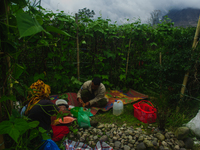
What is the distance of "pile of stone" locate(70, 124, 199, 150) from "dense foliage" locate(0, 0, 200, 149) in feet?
3.26

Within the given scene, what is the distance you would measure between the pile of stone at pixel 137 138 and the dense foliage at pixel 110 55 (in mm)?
993

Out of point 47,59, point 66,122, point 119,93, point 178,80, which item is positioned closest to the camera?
point 66,122

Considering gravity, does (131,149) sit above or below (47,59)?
below

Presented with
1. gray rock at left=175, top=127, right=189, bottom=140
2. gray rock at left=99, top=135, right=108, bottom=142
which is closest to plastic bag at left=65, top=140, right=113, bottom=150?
gray rock at left=99, top=135, right=108, bottom=142

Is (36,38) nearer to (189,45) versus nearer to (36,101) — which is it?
(36,101)

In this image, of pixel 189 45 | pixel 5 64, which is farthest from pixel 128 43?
pixel 5 64

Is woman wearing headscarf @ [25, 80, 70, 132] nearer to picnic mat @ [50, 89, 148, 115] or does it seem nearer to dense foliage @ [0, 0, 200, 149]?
dense foliage @ [0, 0, 200, 149]

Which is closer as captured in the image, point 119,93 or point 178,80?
point 178,80

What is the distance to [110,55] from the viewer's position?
459cm

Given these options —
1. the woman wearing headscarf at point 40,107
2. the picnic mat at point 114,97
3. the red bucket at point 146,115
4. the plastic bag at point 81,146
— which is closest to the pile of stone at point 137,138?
the plastic bag at point 81,146

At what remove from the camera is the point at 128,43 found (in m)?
5.01

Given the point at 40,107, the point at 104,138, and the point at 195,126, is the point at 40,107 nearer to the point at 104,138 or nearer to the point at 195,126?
the point at 104,138

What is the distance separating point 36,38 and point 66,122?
7.29 ft

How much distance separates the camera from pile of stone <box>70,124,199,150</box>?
2301 mm
